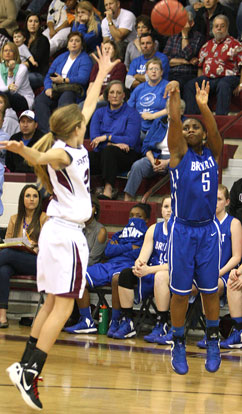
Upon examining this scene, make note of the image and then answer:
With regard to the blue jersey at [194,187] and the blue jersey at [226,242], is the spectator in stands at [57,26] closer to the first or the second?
the blue jersey at [226,242]

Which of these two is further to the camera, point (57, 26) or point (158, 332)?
point (57, 26)

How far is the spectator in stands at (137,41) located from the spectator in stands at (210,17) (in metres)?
0.71

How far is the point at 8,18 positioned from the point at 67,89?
9.72 feet

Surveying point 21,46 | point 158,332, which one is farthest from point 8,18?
point 158,332

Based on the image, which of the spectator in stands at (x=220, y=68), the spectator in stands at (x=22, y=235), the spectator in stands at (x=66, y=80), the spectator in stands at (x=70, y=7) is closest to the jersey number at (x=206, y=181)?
the spectator in stands at (x=22, y=235)

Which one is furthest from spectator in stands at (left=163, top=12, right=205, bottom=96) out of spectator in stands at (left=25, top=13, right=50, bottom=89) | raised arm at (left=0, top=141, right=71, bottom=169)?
raised arm at (left=0, top=141, right=71, bottom=169)

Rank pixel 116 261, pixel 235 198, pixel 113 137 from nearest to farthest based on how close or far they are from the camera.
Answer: pixel 116 261 < pixel 235 198 < pixel 113 137

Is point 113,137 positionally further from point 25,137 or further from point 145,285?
point 145,285

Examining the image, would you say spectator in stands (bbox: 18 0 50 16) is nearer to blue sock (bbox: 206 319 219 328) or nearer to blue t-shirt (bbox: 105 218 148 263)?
blue t-shirt (bbox: 105 218 148 263)

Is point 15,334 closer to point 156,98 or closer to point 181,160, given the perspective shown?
point 181,160

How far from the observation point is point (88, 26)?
1205cm

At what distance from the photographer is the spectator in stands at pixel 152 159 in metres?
9.21

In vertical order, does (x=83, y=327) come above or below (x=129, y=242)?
below

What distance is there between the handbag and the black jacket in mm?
943
